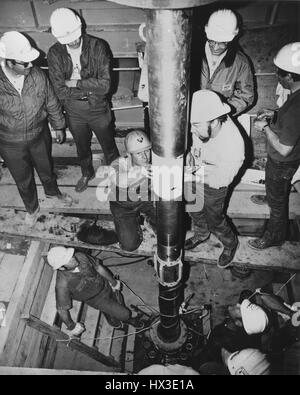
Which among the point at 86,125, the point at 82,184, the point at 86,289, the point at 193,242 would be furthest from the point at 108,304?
the point at 86,125

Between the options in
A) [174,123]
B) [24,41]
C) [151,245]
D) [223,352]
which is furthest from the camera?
[151,245]

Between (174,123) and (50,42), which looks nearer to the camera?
(174,123)

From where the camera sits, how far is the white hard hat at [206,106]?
3066 mm

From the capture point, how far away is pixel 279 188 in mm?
3768

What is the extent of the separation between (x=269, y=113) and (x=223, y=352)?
332 centimetres

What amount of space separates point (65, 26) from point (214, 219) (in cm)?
294

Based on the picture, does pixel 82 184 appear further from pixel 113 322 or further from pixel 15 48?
pixel 113 322

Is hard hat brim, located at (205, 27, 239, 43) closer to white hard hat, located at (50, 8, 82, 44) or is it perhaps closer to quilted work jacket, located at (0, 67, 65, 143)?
white hard hat, located at (50, 8, 82, 44)

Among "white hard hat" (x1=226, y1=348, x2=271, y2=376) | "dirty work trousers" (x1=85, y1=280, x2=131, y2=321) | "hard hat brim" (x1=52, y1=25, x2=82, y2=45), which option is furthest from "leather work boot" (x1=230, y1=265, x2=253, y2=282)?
"hard hat brim" (x1=52, y1=25, x2=82, y2=45)

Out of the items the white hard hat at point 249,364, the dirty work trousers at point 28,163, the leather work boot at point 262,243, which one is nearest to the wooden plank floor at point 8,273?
the dirty work trousers at point 28,163

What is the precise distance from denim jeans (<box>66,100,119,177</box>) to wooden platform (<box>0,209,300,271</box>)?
Result: 1.13 meters
